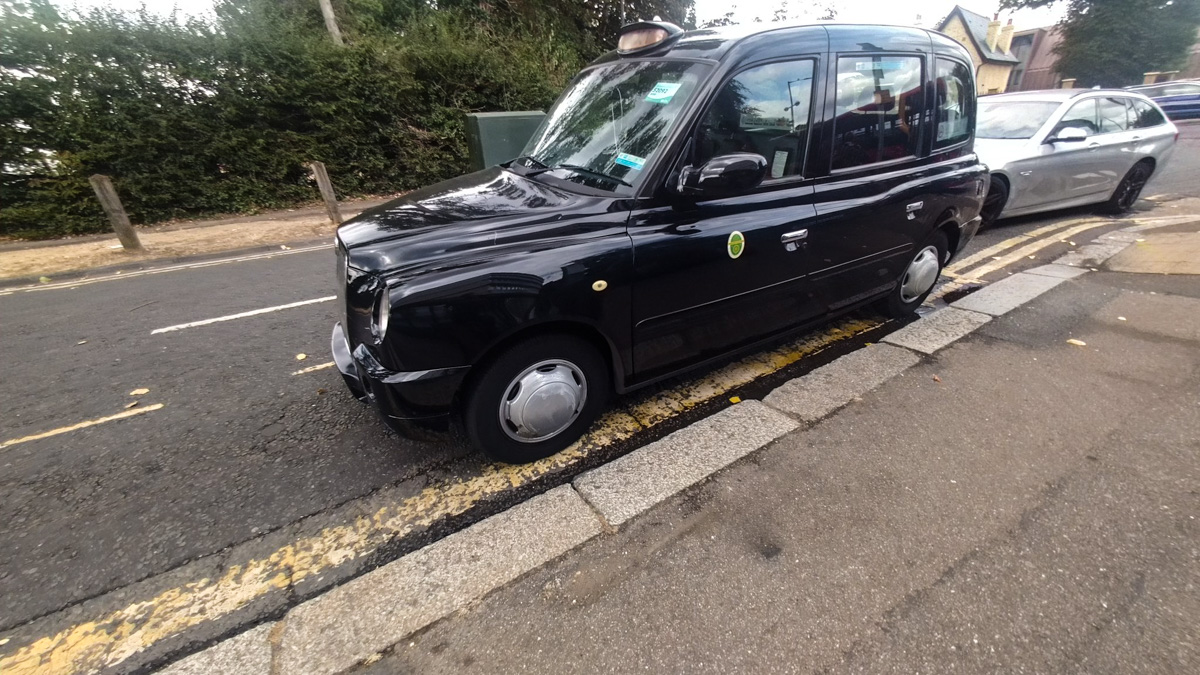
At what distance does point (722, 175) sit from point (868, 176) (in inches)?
56.2

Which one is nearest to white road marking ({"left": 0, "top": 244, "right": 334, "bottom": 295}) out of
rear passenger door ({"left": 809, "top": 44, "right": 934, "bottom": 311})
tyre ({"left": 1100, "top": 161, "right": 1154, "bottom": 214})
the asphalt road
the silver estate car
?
the asphalt road

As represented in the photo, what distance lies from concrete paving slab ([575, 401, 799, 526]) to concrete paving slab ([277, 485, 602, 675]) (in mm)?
124

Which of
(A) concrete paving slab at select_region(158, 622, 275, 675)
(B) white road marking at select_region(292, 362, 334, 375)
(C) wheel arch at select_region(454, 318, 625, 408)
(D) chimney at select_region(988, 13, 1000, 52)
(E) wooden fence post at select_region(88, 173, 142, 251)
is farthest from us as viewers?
(D) chimney at select_region(988, 13, 1000, 52)

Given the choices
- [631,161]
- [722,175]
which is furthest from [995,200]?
[631,161]

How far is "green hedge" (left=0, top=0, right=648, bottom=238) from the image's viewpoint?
812 cm

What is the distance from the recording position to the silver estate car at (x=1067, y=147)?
19.1ft

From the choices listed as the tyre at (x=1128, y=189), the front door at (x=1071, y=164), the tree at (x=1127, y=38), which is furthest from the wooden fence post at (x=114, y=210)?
the tree at (x=1127, y=38)

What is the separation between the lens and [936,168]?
3.42m

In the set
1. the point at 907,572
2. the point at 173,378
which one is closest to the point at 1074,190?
the point at 907,572

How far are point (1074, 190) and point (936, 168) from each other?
4880 millimetres

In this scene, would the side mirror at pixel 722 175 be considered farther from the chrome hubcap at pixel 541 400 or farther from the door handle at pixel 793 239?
the chrome hubcap at pixel 541 400

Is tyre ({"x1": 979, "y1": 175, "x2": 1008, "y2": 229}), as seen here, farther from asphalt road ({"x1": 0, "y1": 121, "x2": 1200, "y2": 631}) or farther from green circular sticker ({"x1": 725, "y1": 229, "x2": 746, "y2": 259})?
asphalt road ({"x1": 0, "y1": 121, "x2": 1200, "y2": 631})

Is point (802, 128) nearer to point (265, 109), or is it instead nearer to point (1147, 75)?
point (265, 109)

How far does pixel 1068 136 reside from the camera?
18.8 feet
